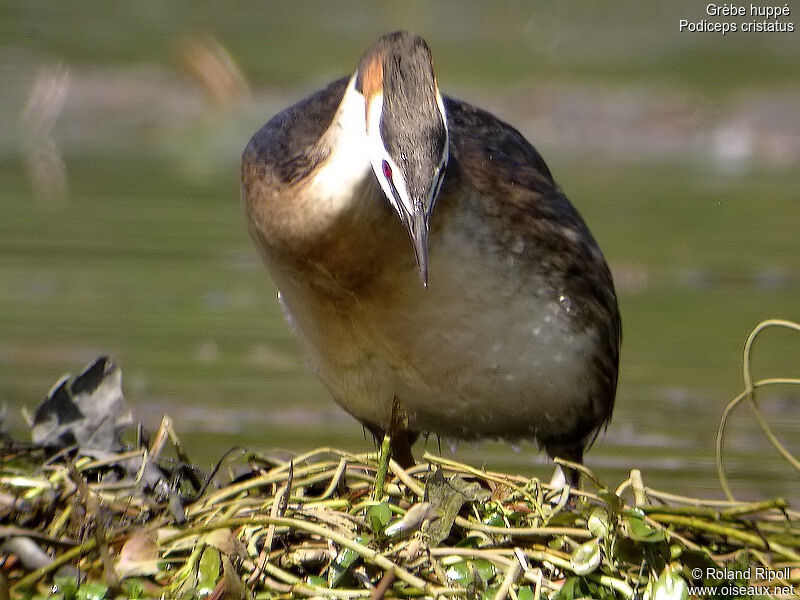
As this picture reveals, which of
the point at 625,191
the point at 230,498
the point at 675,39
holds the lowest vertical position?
the point at 675,39

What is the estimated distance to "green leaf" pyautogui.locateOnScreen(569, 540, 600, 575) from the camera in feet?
13.2

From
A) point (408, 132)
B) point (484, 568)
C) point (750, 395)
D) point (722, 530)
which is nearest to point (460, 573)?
point (484, 568)

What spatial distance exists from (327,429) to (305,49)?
774 inches

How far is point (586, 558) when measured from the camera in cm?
404

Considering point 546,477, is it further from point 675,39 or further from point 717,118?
point 675,39

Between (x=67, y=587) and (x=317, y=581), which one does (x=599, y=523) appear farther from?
(x=67, y=587)

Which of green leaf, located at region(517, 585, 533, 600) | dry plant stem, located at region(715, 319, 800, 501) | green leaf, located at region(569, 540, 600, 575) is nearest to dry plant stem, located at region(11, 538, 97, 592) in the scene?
green leaf, located at region(517, 585, 533, 600)

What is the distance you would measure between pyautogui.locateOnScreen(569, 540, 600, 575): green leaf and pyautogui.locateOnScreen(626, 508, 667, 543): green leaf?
101mm

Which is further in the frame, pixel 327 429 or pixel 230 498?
pixel 327 429

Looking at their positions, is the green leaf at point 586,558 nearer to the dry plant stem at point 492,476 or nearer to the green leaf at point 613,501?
the green leaf at point 613,501

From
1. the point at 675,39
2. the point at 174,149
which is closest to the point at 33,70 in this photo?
the point at 174,149

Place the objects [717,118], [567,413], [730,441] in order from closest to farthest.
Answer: [567,413]
[730,441]
[717,118]

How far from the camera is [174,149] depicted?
1908 centimetres

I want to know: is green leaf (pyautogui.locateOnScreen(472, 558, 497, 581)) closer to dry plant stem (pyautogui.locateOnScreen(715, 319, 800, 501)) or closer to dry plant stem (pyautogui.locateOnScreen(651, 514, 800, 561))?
dry plant stem (pyautogui.locateOnScreen(651, 514, 800, 561))
